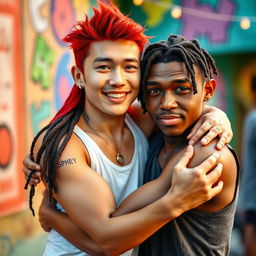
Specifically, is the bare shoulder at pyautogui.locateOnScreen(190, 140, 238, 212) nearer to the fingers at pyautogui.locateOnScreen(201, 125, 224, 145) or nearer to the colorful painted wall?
the fingers at pyautogui.locateOnScreen(201, 125, 224, 145)

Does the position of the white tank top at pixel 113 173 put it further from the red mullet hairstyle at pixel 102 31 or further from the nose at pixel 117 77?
the red mullet hairstyle at pixel 102 31

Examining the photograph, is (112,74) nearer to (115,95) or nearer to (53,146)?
(115,95)

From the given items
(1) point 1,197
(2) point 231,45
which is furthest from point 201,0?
(1) point 1,197

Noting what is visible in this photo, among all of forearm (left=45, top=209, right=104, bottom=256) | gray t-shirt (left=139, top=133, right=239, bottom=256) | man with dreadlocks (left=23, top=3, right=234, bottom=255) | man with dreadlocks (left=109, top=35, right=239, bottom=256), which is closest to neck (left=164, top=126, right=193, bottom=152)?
man with dreadlocks (left=109, top=35, right=239, bottom=256)

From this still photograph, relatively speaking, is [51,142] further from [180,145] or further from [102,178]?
[180,145]

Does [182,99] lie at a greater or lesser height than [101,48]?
lesser

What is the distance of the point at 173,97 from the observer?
2604 millimetres

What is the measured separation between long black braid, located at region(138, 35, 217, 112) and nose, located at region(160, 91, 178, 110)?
Answer: 112 millimetres

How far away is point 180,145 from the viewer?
2.75m

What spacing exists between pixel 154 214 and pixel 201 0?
201 inches

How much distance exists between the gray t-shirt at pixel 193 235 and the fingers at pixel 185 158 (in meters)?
0.28

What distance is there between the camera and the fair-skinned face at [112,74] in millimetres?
2639

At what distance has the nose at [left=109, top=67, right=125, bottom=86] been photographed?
263 cm

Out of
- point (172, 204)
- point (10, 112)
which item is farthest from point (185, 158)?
point (10, 112)
